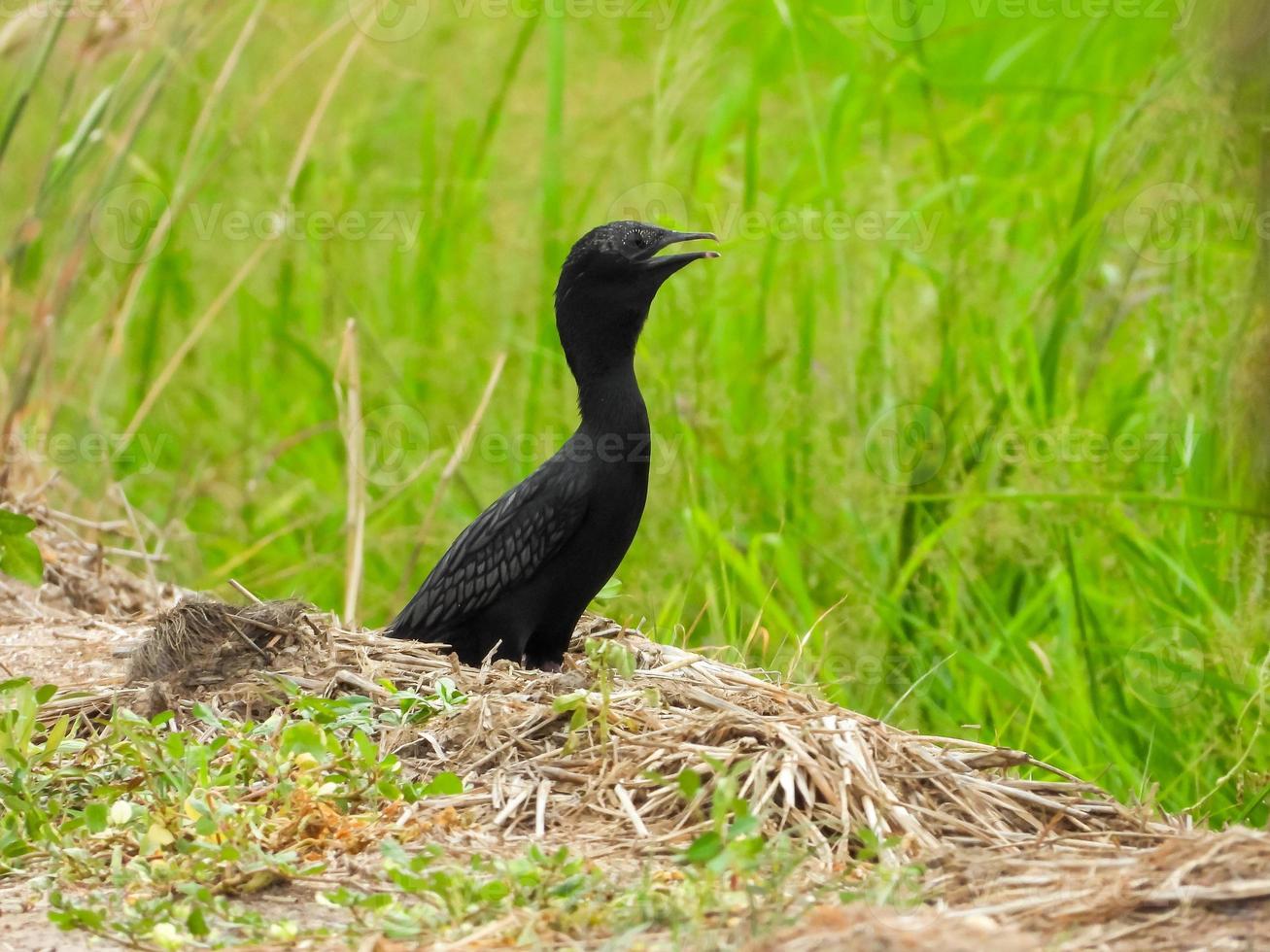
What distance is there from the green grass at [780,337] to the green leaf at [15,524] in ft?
5.62

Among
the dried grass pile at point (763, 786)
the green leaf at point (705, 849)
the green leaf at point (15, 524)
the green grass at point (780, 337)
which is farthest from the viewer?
the green grass at point (780, 337)

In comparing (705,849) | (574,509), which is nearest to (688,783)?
(705,849)

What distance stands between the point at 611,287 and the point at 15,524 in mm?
1574

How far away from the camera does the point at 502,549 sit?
3920 millimetres

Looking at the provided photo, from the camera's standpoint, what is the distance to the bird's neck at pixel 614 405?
12.9ft

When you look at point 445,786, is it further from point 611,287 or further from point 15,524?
point 611,287

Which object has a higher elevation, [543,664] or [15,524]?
[15,524]

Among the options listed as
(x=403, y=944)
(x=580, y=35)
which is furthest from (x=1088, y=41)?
(x=403, y=944)

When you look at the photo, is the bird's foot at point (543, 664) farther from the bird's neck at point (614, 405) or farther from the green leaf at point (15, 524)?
the green leaf at point (15, 524)

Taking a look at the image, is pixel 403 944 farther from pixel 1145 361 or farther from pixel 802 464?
pixel 1145 361

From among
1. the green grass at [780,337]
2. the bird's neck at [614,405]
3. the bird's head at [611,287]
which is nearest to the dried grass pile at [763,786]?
the green grass at [780,337]

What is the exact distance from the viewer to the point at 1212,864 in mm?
2135

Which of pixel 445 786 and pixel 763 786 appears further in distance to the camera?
pixel 445 786

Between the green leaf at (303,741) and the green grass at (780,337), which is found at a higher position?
the green grass at (780,337)
